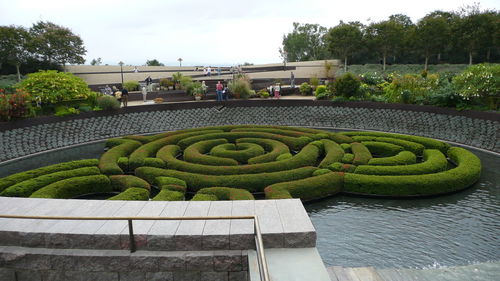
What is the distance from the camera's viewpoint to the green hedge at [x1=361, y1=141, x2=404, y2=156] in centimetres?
1827

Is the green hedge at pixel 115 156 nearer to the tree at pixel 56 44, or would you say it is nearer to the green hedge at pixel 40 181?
the green hedge at pixel 40 181

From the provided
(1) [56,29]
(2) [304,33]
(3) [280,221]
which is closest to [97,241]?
(3) [280,221]

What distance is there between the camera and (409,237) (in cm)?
1033

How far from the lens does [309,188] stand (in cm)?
1309

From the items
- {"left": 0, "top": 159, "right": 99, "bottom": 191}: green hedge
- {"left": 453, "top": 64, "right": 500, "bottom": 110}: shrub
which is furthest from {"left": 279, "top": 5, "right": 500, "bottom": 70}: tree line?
{"left": 0, "top": 159, "right": 99, "bottom": 191}: green hedge

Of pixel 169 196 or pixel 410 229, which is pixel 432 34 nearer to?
pixel 410 229

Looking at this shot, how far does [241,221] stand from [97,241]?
134 inches

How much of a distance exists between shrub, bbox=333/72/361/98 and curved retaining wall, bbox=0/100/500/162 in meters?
1.21

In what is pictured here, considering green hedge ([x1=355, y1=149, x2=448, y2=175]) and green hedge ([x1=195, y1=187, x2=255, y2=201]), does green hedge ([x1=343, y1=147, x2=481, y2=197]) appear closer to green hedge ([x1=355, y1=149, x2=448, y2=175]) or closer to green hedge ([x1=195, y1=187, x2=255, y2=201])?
green hedge ([x1=355, y1=149, x2=448, y2=175])

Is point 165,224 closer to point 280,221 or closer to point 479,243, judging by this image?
point 280,221

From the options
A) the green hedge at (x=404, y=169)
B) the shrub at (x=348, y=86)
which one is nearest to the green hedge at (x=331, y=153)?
the green hedge at (x=404, y=169)

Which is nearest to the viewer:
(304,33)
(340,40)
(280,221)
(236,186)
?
(280,221)

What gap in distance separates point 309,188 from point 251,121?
15.9 metres

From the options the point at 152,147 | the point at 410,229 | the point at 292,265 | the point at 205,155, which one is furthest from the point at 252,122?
the point at 292,265
